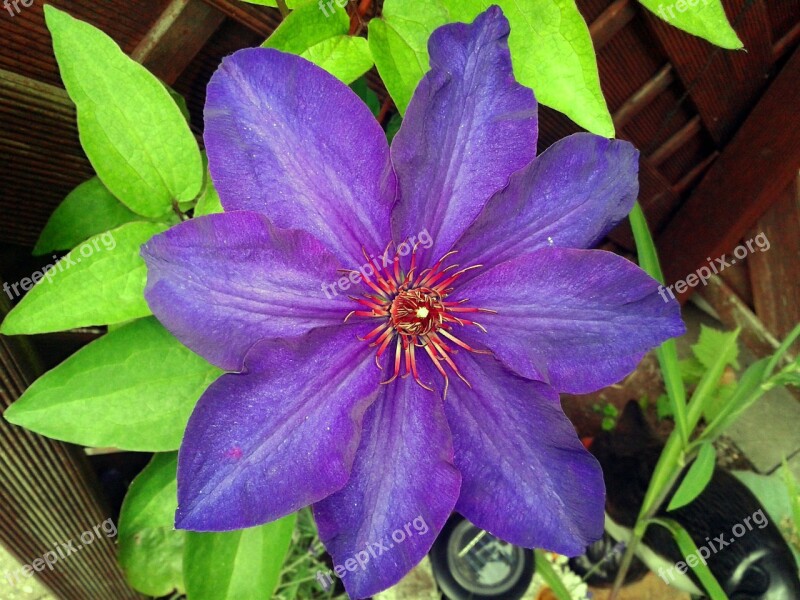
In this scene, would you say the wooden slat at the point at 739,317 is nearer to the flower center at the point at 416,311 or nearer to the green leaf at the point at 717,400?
the green leaf at the point at 717,400

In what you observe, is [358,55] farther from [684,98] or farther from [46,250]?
[684,98]

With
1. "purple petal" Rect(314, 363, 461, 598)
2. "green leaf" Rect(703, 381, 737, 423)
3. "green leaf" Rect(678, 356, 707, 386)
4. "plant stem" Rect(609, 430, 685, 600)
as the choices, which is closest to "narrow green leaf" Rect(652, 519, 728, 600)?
"plant stem" Rect(609, 430, 685, 600)

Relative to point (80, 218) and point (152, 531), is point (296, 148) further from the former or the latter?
point (152, 531)

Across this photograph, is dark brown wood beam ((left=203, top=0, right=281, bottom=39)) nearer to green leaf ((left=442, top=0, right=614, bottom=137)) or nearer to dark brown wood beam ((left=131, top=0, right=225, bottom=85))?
dark brown wood beam ((left=131, top=0, right=225, bottom=85))

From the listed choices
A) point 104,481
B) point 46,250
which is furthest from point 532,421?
point 104,481

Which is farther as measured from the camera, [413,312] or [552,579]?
[552,579]

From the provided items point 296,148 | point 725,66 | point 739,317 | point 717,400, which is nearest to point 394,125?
point 296,148
